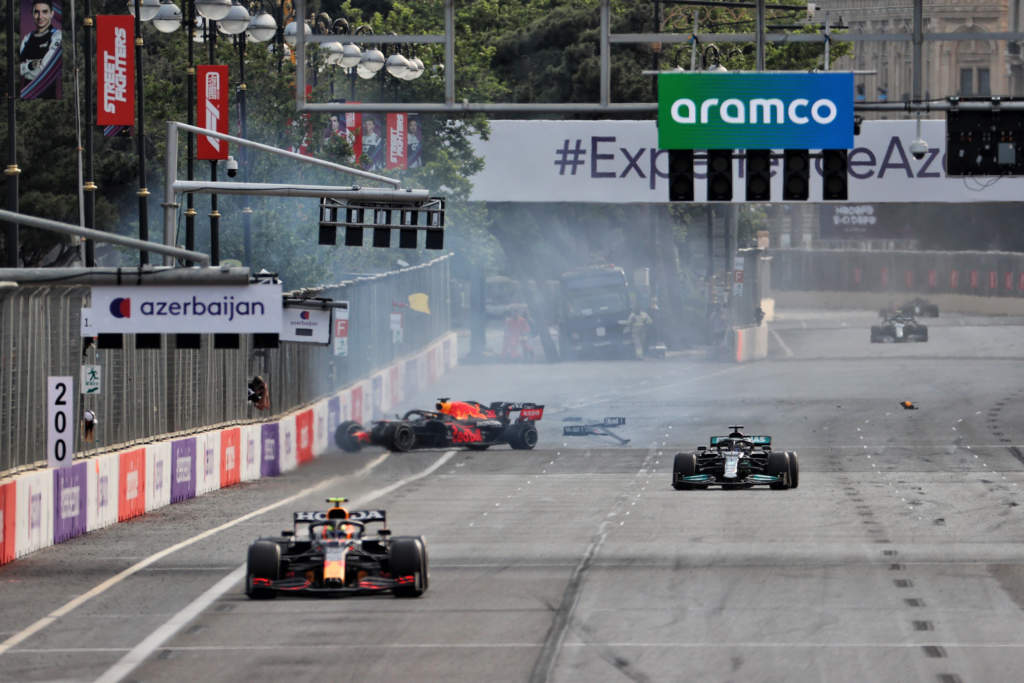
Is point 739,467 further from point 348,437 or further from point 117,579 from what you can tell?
point 117,579

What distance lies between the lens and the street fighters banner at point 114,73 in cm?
3594

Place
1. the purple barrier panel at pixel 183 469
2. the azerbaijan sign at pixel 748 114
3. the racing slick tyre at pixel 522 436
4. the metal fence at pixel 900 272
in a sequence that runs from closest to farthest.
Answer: the azerbaijan sign at pixel 748 114
the purple barrier panel at pixel 183 469
the racing slick tyre at pixel 522 436
the metal fence at pixel 900 272

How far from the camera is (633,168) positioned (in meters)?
59.8

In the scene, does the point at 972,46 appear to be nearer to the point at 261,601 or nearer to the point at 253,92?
the point at 253,92

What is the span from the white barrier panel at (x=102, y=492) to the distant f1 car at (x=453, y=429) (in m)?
14.2

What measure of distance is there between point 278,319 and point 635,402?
3598cm

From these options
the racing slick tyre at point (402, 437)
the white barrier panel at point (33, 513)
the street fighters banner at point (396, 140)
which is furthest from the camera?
the street fighters banner at point (396, 140)

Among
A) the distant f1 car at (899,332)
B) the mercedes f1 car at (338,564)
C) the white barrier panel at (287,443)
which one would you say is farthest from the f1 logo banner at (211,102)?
the distant f1 car at (899,332)

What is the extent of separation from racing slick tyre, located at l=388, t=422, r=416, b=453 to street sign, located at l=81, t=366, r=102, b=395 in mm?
14050

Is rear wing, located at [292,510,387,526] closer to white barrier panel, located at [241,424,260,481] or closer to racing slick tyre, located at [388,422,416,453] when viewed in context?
white barrier panel, located at [241,424,260,481]

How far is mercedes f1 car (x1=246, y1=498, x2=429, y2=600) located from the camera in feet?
67.0

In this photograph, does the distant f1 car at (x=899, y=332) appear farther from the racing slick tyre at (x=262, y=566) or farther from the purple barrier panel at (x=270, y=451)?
the racing slick tyre at (x=262, y=566)

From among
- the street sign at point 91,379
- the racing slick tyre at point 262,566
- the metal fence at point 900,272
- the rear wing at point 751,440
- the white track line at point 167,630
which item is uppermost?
the metal fence at point 900,272

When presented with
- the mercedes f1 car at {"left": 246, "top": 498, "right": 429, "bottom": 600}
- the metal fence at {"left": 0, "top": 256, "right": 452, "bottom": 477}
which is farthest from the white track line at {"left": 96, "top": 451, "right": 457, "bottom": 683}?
the metal fence at {"left": 0, "top": 256, "right": 452, "bottom": 477}
